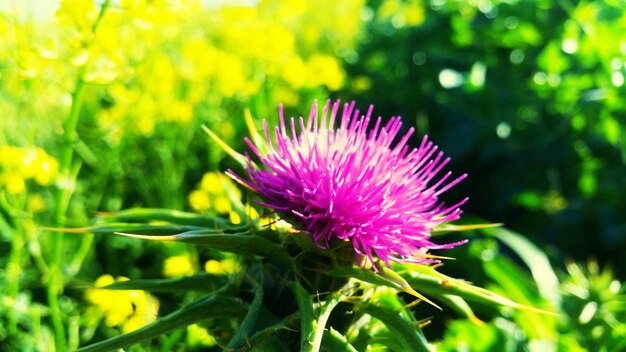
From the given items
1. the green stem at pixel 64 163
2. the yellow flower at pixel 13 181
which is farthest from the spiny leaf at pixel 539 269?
the yellow flower at pixel 13 181

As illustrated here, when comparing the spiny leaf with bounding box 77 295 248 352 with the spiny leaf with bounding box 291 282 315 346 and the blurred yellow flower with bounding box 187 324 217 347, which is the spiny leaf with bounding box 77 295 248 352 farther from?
the blurred yellow flower with bounding box 187 324 217 347

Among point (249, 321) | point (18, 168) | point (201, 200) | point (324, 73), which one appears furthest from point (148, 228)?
point (324, 73)

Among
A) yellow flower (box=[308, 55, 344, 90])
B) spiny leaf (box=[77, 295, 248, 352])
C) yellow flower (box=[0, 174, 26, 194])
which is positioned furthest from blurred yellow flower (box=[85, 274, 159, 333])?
yellow flower (box=[308, 55, 344, 90])

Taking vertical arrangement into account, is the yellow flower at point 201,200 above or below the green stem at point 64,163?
below

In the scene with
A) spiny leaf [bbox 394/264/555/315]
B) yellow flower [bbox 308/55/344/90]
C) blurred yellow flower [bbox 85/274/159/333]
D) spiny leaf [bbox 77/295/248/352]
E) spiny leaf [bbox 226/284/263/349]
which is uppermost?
spiny leaf [bbox 394/264/555/315]

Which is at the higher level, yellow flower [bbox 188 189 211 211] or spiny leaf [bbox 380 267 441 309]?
spiny leaf [bbox 380 267 441 309]

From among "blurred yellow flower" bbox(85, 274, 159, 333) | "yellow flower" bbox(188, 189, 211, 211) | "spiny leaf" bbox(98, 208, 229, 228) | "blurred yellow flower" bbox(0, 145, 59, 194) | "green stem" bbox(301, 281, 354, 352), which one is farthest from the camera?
"yellow flower" bbox(188, 189, 211, 211)

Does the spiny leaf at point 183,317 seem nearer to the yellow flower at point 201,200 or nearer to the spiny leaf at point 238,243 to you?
the spiny leaf at point 238,243

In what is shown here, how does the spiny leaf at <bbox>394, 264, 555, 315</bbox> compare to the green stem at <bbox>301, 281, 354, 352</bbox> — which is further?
the spiny leaf at <bbox>394, 264, 555, 315</bbox>
